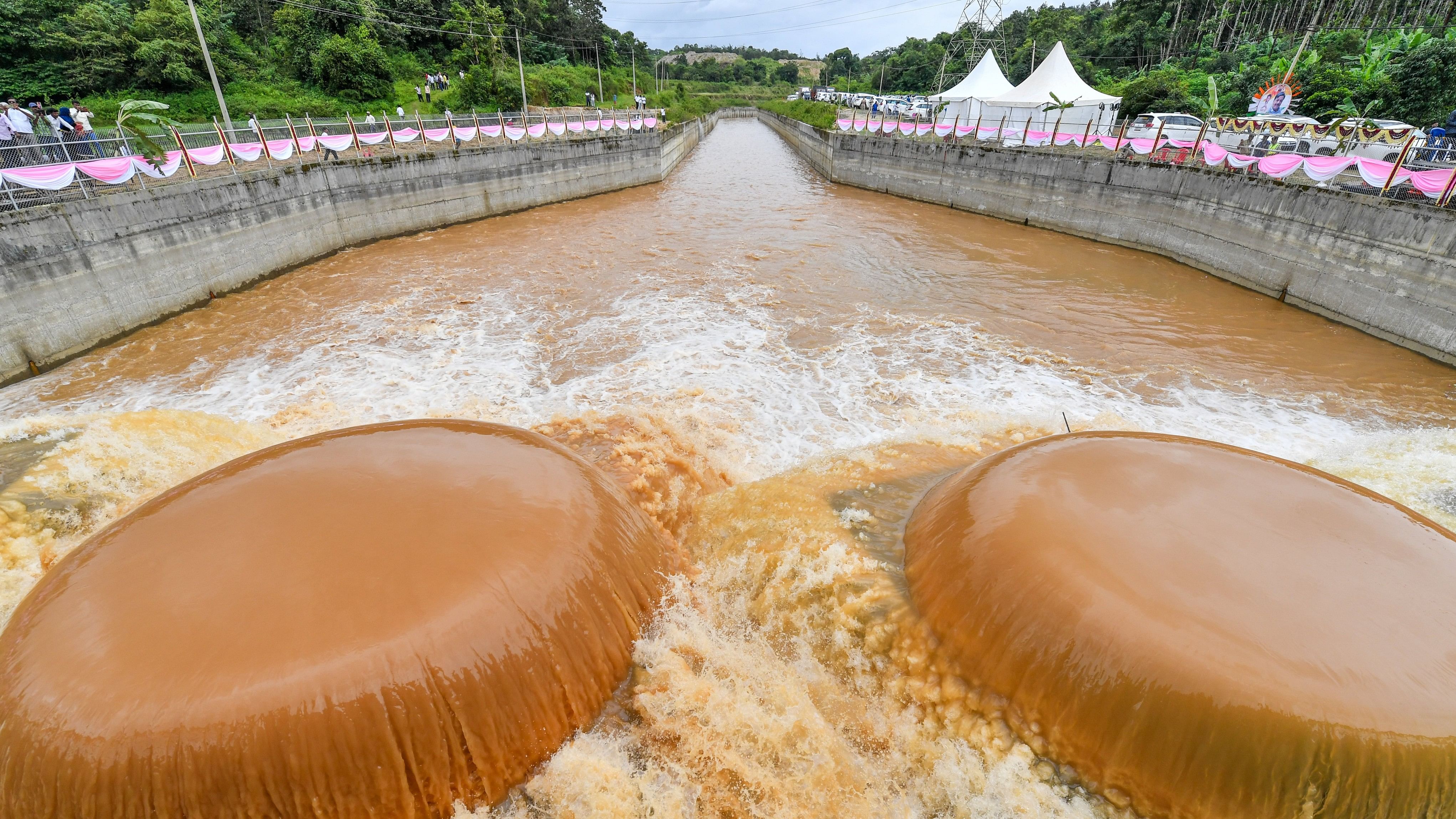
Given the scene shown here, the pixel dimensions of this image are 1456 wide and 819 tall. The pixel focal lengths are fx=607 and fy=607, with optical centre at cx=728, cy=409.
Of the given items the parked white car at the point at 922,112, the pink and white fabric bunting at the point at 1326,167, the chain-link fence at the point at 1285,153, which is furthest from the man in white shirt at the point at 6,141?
the parked white car at the point at 922,112

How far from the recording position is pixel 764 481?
25.5 ft

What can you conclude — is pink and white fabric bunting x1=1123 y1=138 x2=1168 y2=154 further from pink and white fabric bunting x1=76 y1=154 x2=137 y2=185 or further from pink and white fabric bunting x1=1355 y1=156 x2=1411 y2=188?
pink and white fabric bunting x1=76 y1=154 x2=137 y2=185

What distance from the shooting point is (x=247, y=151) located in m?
16.2

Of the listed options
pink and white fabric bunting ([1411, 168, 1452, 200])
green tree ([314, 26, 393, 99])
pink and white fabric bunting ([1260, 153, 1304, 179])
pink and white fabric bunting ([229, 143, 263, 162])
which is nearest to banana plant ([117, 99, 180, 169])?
pink and white fabric bunting ([229, 143, 263, 162])

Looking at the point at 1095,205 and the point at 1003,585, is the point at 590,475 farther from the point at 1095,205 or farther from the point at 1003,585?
the point at 1095,205

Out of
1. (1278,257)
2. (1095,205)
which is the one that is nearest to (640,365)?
(1278,257)

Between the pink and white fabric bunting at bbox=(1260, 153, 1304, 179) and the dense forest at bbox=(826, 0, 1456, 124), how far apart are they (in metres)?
15.6

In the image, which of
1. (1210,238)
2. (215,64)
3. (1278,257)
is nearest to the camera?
(1278,257)

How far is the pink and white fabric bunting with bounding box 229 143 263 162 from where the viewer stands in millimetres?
16078

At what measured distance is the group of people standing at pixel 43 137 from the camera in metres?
11.5

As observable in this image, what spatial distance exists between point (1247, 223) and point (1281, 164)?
145 cm

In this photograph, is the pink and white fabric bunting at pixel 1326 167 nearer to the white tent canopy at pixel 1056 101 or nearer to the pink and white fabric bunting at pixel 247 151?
the white tent canopy at pixel 1056 101

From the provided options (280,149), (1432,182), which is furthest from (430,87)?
(1432,182)

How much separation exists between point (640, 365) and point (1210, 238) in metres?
16.3
